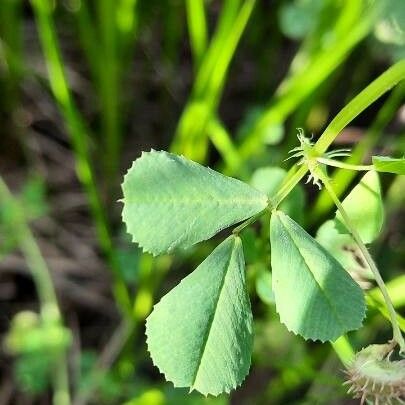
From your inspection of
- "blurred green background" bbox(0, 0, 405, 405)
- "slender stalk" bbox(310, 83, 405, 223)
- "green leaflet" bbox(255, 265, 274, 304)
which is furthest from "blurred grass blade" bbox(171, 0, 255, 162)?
"green leaflet" bbox(255, 265, 274, 304)

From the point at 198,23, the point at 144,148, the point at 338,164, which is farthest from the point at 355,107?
the point at 144,148

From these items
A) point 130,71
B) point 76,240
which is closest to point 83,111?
point 130,71

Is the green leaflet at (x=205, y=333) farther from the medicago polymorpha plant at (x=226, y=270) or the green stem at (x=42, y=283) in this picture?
the green stem at (x=42, y=283)

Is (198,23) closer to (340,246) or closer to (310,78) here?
(310,78)

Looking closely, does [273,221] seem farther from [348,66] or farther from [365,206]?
[348,66]

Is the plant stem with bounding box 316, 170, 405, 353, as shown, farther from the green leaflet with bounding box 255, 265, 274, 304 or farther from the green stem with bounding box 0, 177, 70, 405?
the green stem with bounding box 0, 177, 70, 405

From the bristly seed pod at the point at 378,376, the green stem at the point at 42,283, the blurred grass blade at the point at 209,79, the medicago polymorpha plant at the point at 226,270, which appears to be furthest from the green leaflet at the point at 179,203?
the green stem at the point at 42,283

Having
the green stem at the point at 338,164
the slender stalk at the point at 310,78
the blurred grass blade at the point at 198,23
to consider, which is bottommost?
the green stem at the point at 338,164
